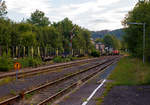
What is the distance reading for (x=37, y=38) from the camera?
2611 inches

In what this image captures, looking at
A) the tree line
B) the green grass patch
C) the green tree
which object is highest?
the green tree

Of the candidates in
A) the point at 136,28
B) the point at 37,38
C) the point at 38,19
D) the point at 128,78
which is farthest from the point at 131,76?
the point at 38,19

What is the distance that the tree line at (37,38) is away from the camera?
4738 centimetres

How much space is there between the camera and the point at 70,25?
9794cm

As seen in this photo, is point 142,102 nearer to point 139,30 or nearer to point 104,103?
point 104,103

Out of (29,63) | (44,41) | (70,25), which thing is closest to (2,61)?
(29,63)

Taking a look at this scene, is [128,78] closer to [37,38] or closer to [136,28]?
[136,28]

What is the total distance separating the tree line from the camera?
4738cm

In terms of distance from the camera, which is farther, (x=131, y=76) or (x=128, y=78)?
(x=131, y=76)

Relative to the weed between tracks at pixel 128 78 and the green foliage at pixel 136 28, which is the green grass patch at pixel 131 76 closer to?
the weed between tracks at pixel 128 78

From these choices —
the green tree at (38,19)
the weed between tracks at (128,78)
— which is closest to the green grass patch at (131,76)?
the weed between tracks at (128,78)

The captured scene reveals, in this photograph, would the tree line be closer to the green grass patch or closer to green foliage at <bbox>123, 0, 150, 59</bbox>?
the green grass patch

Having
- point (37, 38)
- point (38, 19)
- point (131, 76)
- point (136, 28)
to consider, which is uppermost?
point (38, 19)

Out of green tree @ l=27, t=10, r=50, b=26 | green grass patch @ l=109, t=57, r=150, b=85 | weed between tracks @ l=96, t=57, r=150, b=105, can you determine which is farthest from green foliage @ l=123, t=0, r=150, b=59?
green tree @ l=27, t=10, r=50, b=26
